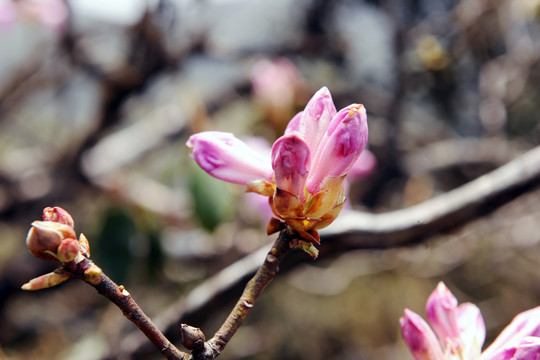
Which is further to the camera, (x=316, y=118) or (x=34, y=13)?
(x=34, y=13)

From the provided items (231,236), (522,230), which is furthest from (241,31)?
(522,230)

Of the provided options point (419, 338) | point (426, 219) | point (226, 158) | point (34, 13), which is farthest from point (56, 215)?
point (34, 13)

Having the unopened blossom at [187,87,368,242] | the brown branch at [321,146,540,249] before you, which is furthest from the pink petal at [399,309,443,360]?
the brown branch at [321,146,540,249]

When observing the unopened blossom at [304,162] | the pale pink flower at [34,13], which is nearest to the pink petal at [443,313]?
the unopened blossom at [304,162]

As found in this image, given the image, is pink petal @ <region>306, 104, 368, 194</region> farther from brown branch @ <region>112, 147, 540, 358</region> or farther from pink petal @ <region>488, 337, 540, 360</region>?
brown branch @ <region>112, 147, 540, 358</region>

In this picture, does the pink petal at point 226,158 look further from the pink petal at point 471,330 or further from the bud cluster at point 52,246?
the pink petal at point 471,330

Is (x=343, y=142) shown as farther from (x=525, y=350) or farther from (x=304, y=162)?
(x=525, y=350)
